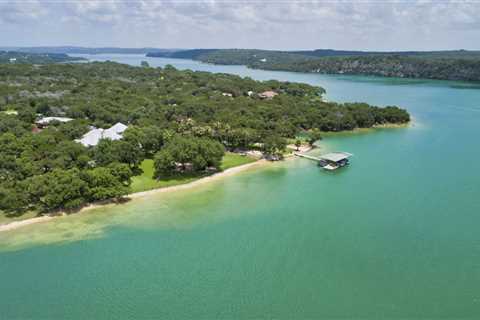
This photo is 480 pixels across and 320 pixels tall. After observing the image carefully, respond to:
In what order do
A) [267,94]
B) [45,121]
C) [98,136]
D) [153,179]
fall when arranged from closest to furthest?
[153,179]
[98,136]
[45,121]
[267,94]

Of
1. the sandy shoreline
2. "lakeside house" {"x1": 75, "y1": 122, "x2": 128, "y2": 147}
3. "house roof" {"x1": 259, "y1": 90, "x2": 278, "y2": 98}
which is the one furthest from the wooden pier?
"house roof" {"x1": 259, "y1": 90, "x2": 278, "y2": 98}

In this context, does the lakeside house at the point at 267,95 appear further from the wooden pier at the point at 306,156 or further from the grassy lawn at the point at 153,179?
the grassy lawn at the point at 153,179

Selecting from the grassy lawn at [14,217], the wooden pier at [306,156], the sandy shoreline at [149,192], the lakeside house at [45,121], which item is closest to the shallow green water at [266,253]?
the sandy shoreline at [149,192]

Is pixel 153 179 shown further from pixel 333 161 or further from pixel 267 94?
pixel 267 94

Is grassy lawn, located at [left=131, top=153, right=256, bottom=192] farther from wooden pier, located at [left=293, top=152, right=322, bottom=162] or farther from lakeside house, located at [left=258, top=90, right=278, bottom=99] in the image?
lakeside house, located at [left=258, top=90, right=278, bottom=99]

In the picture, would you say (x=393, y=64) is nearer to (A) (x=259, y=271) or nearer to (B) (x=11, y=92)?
(B) (x=11, y=92)

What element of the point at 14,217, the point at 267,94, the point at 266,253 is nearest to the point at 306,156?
the point at 266,253

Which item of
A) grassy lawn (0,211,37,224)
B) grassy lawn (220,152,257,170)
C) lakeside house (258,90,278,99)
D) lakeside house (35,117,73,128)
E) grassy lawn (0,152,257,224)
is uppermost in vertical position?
lakeside house (258,90,278,99)

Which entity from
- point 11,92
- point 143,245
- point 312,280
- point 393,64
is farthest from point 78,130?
point 393,64
